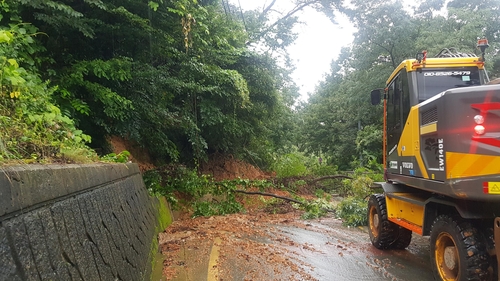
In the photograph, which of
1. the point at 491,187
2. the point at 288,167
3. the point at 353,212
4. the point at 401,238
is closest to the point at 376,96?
the point at 401,238

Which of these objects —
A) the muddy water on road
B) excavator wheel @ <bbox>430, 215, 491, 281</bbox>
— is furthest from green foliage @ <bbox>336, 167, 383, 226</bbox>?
excavator wheel @ <bbox>430, 215, 491, 281</bbox>

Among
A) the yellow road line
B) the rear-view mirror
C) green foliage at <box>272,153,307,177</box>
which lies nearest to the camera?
the yellow road line

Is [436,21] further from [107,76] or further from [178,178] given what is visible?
[107,76]

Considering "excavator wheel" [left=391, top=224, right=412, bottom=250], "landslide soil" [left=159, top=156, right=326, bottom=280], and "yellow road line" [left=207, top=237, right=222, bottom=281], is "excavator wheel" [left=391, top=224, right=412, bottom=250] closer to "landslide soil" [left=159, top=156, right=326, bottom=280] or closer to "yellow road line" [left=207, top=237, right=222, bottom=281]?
"landslide soil" [left=159, top=156, right=326, bottom=280]

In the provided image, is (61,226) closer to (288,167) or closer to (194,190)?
(194,190)

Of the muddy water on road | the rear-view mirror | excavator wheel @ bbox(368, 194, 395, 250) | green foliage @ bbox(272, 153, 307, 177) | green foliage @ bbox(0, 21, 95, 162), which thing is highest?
the rear-view mirror

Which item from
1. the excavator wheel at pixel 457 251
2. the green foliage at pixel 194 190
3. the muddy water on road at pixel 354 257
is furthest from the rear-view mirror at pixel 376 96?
the green foliage at pixel 194 190

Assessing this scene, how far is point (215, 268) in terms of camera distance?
5.58 meters

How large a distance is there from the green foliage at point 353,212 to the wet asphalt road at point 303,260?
1.85 meters

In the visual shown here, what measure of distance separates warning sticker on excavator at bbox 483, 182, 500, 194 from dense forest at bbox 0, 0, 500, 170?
4.35 m

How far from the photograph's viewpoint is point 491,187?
3.88 m

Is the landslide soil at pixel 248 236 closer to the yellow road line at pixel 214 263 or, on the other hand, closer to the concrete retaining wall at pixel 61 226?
the yellow road line at pixel 214 263

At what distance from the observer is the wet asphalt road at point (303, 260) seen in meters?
5.45

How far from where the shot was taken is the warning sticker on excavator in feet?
12.6
